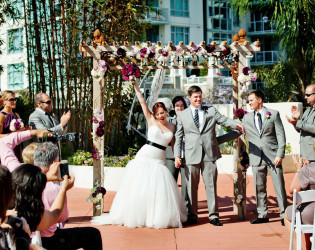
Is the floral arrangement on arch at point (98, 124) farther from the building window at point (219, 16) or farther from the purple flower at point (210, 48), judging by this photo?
the building window at point (219, 16)

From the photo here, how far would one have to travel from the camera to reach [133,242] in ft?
18.0

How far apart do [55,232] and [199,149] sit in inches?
120

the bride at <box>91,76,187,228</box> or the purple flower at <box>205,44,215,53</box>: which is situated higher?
the purple flower at <box>205,44,215,53</box>

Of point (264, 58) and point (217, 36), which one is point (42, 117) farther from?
point (264, 58)

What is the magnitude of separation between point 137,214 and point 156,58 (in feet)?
7.09

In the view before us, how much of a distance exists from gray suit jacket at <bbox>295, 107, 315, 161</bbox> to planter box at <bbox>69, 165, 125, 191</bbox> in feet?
12.7

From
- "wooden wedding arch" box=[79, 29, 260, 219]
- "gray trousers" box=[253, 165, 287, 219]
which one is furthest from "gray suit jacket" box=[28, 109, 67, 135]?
"gray trousers" box=[253, 165, 287, 219]

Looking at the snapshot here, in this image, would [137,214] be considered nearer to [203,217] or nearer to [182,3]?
[203,217]

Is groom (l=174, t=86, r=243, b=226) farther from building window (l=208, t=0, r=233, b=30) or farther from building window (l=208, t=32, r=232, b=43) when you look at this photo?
building window (l=208, t=0, r=233, b=30)

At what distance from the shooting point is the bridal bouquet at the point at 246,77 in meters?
6.55

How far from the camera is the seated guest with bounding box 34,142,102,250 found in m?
3.58

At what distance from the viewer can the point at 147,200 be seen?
610 centimetres

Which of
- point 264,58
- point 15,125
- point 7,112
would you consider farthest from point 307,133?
point 264,58

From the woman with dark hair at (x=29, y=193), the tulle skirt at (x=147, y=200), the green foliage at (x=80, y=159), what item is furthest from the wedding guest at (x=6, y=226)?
the green foliage at (x=80, y=159)
